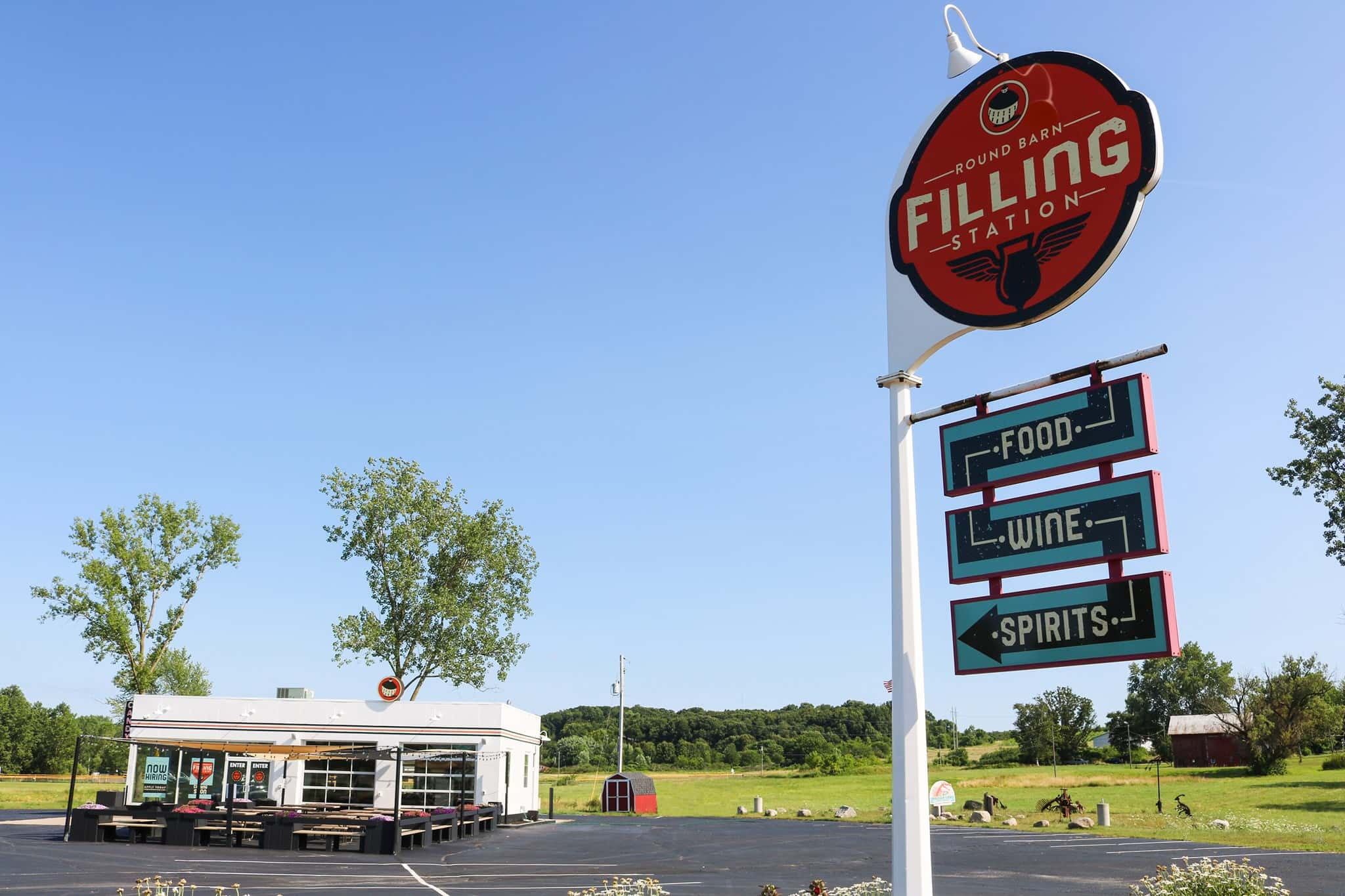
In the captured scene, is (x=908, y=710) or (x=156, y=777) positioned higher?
(x=908, y=710)

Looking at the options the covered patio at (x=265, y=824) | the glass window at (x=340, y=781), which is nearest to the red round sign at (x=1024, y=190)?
the covered patio at (x=265, y=824)

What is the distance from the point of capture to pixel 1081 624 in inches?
310

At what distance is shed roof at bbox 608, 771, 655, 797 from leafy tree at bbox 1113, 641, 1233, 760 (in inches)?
3403

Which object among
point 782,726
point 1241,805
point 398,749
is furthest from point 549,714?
point 398,749

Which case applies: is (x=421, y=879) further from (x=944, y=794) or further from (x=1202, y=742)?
(x=1202, y=742)

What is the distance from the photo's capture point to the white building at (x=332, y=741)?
4009 centimetres

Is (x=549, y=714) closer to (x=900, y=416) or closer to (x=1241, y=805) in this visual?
(x=1241, y=805)

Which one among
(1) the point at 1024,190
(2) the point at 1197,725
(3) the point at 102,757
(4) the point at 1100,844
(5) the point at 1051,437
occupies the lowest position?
(3) the point at 102,757

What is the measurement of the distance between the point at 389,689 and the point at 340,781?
417 cm

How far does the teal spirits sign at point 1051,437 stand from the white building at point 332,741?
34371mm

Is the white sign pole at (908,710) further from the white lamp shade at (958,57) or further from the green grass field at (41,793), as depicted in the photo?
the green grass field at (41,793)

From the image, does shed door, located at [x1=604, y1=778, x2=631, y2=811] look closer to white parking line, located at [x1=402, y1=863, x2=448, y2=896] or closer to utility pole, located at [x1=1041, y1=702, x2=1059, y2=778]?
white parking line, located at [x1=402, y1=863, x2=448, y2=896]

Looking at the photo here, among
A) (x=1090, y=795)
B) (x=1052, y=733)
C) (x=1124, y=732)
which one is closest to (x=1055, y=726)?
(x=1052, y=733)

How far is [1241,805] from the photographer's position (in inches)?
1791
